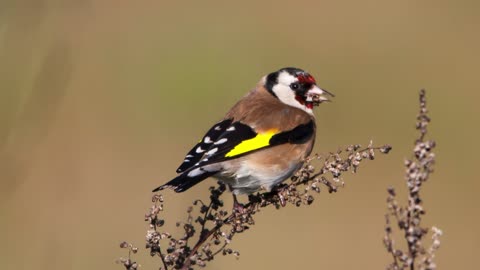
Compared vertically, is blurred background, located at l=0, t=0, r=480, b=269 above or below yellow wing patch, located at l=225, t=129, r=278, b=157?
above

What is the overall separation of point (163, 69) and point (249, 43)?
1707mm

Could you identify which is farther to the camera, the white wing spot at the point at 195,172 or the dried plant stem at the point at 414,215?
the white wing spot at the point at 195,172

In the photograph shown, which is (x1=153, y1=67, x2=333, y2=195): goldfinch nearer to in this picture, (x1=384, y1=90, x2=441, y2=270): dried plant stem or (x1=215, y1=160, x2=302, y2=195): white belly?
(x1=215, y1=160, x2=302, y2=195): white belly

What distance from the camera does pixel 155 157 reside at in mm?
10570

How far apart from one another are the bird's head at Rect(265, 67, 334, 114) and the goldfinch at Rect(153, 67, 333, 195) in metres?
0.11

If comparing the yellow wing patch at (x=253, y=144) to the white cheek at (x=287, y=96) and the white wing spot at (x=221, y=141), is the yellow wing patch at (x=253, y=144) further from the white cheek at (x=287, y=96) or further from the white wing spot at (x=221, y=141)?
the white cheek at (x=287, y=96)

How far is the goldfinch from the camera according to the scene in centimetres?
415

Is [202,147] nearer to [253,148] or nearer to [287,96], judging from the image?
[253,148]

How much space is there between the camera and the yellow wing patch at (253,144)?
424cm

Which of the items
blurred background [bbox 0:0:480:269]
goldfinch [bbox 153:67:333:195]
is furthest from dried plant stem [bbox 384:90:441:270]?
goldfinch [bbox 153:67:333:195]

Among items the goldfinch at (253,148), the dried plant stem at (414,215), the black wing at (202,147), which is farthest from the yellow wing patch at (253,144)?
the dried plant stem at (414,215)

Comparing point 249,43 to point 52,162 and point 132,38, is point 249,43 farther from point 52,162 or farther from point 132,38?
point 52,162

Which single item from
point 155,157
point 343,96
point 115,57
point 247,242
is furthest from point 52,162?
point 115,57

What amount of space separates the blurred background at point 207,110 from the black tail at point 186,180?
332 mm
